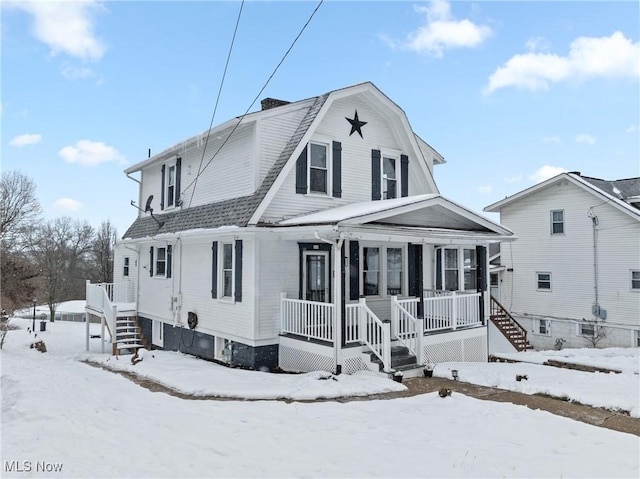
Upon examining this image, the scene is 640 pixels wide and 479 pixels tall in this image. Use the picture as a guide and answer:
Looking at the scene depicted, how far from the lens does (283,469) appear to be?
184 inches

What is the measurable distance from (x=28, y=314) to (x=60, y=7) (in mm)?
48494

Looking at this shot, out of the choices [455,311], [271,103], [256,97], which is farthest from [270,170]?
[455,311]

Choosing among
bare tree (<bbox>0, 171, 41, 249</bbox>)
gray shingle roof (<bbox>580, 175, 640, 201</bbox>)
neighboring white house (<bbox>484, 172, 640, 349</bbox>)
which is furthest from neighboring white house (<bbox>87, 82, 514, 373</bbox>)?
bare tree (<bbox>0, 171, 41, 249</bbox>)

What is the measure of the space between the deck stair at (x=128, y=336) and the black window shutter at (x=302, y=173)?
9.33 metres

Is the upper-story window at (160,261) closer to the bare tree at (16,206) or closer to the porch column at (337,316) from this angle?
the porch column at (337,316)

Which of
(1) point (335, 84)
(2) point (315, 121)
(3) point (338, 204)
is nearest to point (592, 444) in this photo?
(3) point (338, 204)

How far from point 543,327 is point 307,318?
17.5 m

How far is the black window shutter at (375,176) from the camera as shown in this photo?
43.9ft

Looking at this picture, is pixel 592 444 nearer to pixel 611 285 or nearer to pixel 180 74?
pixel 180 74

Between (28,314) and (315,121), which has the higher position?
(315,121)

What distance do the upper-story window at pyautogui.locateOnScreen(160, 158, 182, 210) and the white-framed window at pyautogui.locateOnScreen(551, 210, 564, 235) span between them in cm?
1878

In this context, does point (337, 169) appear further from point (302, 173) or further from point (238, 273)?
point (238, 273)

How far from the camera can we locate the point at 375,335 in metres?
9.96

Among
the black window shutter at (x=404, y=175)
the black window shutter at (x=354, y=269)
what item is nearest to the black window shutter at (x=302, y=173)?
the black window shutter at (x=354, y=269)
